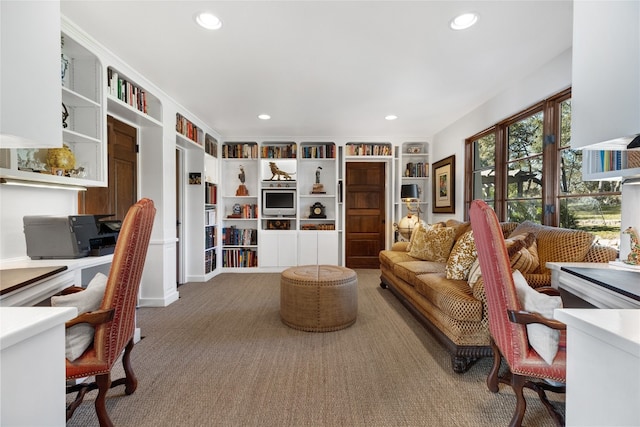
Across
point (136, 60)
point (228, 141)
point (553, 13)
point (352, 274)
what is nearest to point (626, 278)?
point (553, 13)

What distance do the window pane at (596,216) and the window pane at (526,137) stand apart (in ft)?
2.08

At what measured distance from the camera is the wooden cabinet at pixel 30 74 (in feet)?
2.48

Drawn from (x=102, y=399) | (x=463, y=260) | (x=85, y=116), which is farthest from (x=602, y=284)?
(x=85, y=116)

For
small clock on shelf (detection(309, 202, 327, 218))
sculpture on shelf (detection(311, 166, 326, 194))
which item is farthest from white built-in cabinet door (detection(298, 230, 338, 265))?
sculpture on shelf (detection(311, 166, 326, 194))

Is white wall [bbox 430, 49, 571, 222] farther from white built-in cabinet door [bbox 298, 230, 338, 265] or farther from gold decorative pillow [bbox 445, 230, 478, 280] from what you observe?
white built-in cabinet door [bbox 298, 230, 338, 265]

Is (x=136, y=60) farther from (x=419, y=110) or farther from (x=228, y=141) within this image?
(x=419, y=110)

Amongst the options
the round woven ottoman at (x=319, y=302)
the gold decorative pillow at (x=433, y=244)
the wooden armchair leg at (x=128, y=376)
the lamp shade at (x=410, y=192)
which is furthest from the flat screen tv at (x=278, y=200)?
the wooden armchair leg at (x=128, y=376)

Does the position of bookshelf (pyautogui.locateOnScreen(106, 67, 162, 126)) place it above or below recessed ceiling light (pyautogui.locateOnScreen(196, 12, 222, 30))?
below

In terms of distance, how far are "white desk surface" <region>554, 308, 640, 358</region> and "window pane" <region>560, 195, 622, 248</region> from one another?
6.15 feet

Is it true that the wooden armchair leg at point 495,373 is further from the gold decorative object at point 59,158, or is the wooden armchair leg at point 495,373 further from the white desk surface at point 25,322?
the gold decorative object at point 59,158

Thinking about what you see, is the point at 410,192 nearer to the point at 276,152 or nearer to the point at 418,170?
the point at 418,170

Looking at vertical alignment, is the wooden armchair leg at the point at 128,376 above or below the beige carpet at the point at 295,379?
above

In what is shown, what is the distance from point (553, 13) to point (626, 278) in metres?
1.70

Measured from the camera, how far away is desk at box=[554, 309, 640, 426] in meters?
0.61
